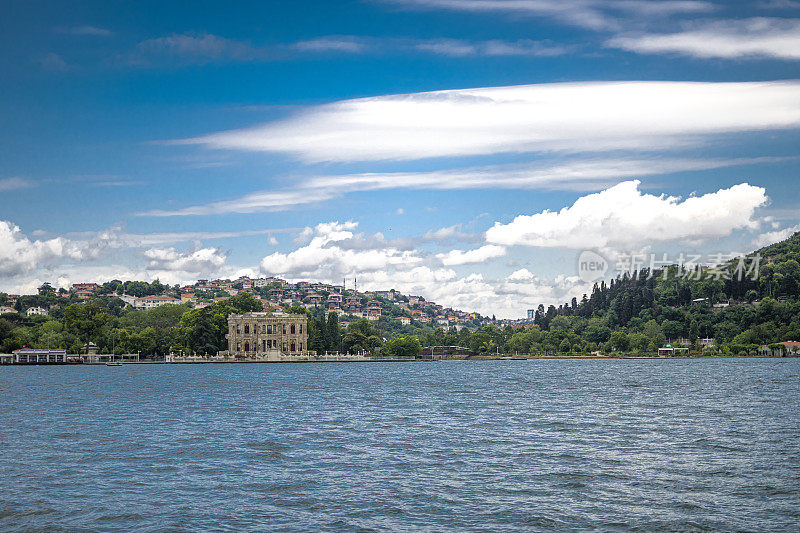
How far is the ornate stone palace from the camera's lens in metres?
141

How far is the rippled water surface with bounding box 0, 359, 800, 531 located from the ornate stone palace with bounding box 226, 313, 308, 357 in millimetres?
101860

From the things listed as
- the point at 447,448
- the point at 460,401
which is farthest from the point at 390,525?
the point at 460,401

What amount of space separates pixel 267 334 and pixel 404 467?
12490cm

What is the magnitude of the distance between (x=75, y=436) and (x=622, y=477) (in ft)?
62.7

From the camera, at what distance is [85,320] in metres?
126

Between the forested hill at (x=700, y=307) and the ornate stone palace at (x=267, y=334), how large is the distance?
6299 centimetres

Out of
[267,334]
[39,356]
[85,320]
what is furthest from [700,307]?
[39,356]

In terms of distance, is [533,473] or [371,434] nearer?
[533,473]

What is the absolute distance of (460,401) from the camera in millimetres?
43875

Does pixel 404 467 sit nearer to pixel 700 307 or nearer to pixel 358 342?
pixel 358 342

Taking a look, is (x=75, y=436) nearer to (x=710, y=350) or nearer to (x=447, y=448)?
(x=447, y=448)

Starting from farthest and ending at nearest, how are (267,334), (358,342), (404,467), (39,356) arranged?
(358,342), (267,334), (39,356), (404,467)

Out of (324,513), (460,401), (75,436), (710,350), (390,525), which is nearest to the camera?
(390,525)

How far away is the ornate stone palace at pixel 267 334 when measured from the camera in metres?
141
